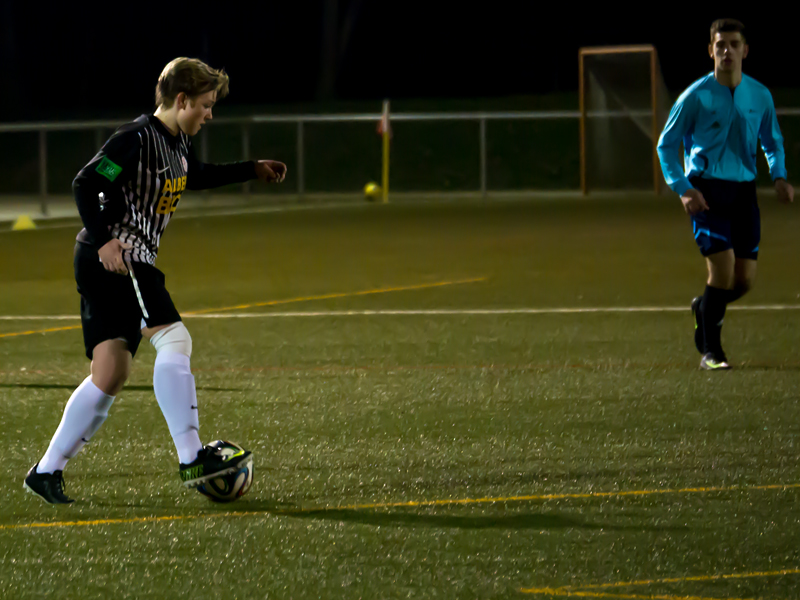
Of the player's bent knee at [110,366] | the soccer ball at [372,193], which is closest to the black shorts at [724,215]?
the player's bent knee at [110,366]

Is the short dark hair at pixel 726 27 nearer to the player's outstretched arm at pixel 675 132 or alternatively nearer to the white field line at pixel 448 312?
the player's outstretched arm at pixel 675 132

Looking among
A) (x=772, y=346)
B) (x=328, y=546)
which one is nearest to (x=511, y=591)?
(x=328, y=546)

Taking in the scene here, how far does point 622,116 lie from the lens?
81.7 ft

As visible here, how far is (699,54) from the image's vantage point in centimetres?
3575

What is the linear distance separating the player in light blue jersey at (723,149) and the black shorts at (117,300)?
362 centimetres

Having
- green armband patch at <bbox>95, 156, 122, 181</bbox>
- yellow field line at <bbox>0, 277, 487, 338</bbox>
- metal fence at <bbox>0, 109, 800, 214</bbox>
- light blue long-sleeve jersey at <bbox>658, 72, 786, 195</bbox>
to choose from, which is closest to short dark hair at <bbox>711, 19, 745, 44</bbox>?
light blue long-sleeve jersey at <bbox>658, 72, 786, 195</bbox>

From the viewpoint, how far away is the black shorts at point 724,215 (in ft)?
26.4

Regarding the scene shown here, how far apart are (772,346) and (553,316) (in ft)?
6.80

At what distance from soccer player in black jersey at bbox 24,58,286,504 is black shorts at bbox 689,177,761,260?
11.9 feet

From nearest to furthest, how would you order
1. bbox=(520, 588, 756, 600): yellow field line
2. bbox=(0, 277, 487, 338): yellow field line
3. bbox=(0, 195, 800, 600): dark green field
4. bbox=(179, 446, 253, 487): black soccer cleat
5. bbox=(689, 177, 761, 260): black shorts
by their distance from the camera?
bbox=(520, 588, 756, 600): yellow field line → bbox=(0, 195, 800, 600): dark green field → bbox=(179, 446, 253, 487): black soccer cleat → bbox=(689, 177, 761, 260): black shorts → bbox=(0, 277, 487, 338): yellow field line

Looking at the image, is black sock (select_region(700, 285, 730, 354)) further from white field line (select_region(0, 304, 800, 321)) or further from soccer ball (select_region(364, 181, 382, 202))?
soccer ball (select_region(364, 181, 382, 202))

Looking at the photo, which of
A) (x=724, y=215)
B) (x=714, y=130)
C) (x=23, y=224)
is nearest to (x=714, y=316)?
(x=724, y=215)

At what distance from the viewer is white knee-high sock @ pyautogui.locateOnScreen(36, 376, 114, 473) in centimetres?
531

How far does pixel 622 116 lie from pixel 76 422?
20.6 m
